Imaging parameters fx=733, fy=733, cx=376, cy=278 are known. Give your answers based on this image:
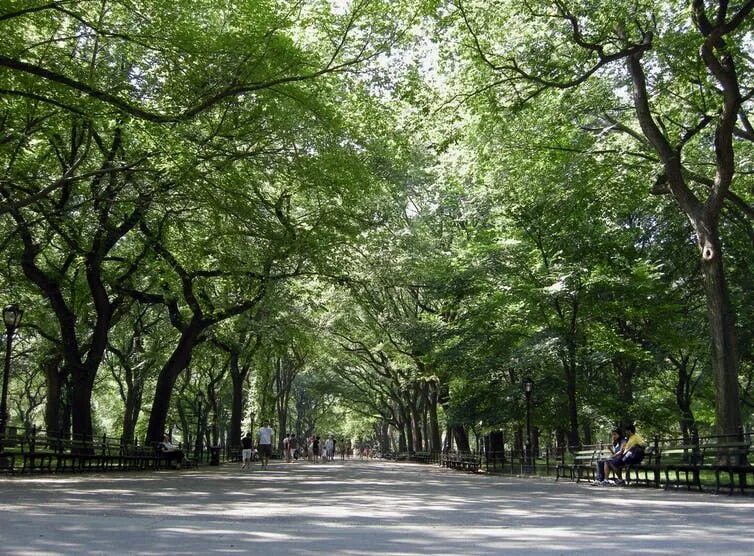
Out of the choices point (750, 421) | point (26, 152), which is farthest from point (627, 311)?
point (750, 421)

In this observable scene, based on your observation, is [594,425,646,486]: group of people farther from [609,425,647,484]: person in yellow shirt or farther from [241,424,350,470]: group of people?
[241,424,350,470]: group of people

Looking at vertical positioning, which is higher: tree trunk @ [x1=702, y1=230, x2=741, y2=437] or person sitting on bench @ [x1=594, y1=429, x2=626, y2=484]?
tree trunk @ [x1=702, y1=230, x2=741, y2=437]

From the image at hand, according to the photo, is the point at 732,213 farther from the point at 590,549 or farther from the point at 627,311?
the point at 590,549

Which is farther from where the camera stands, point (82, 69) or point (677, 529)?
point (82, 69)

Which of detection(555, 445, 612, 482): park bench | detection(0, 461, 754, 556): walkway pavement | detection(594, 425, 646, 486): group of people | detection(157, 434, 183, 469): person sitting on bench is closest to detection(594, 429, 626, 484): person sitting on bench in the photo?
detection(594, 425, 646, 486): group of people

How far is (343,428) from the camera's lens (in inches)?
3735

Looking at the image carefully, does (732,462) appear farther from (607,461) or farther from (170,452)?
(170,452)

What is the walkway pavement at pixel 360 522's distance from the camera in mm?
6775

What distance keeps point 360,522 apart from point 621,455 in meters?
10.2

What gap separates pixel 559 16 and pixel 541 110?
5180mm

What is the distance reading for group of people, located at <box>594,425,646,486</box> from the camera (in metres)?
16.8

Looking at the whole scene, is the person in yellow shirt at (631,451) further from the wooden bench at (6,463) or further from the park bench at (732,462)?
the wooden bench at (6,463)

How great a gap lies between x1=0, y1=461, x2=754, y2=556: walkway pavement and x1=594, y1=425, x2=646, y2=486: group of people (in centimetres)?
248

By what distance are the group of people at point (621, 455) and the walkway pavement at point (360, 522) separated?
2.48 metres
